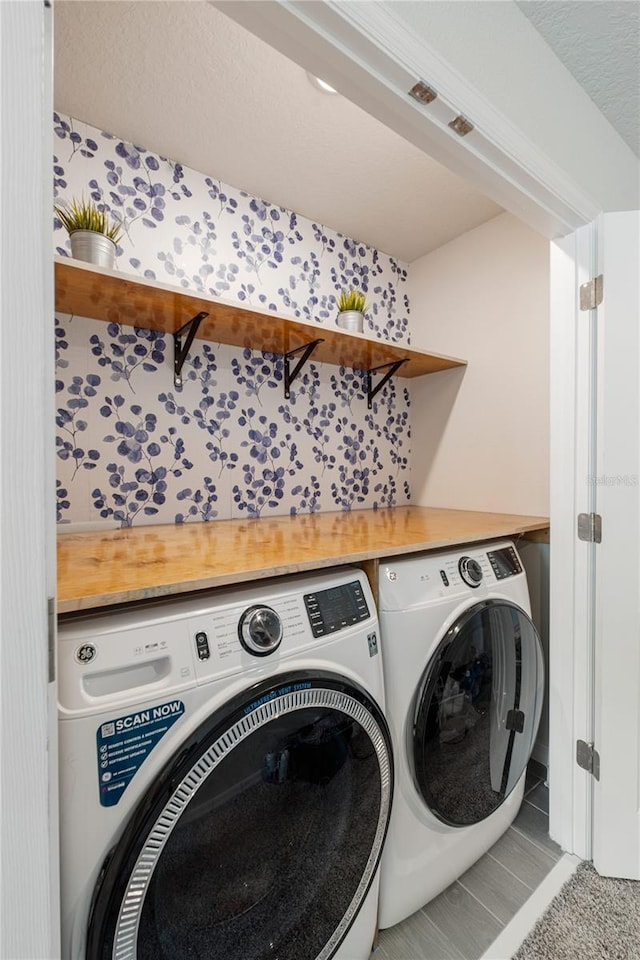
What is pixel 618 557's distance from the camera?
132cm

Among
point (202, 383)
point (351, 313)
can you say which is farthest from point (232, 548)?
point (351, 313)

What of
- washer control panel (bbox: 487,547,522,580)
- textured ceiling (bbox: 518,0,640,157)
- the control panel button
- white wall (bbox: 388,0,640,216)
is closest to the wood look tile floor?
washer control panel (bbox: 487,547,522,580)

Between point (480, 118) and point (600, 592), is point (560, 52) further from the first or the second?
point (600, 592)

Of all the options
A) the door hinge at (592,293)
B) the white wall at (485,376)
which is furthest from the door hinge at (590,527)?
the door hinge at (592,293)

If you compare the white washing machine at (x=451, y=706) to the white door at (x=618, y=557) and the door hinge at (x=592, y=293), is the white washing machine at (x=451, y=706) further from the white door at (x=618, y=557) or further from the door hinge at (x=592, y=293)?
the door hinge at (x=592, y=293)

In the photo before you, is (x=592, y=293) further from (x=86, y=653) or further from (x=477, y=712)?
(x=86, y=653)

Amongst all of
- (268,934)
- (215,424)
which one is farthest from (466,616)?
(215,424)

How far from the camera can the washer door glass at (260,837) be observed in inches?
27.5

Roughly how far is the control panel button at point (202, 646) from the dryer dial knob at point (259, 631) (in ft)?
0.22

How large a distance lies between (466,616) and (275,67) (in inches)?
67.5

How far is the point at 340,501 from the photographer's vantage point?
7.09 feet

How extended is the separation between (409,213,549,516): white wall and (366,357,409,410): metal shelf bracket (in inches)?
12.4

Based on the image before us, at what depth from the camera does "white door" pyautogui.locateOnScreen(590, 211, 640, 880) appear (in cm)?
130

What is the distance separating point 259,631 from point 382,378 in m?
1.71
